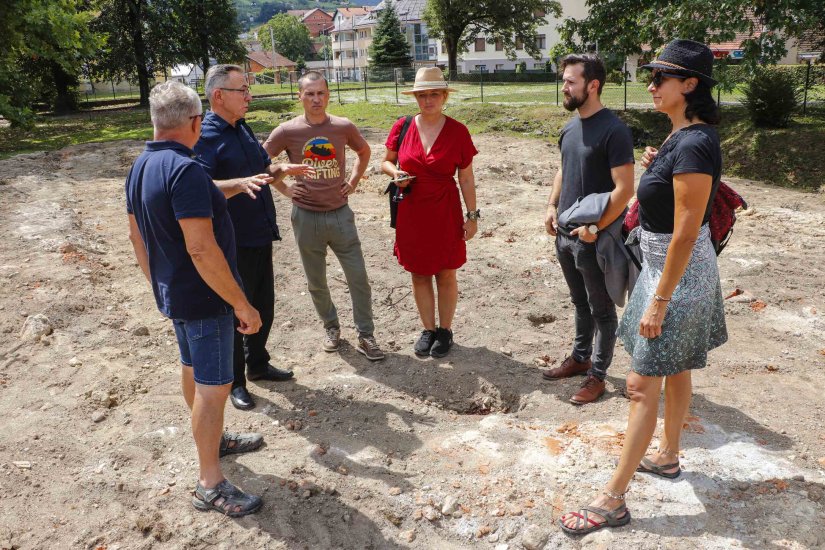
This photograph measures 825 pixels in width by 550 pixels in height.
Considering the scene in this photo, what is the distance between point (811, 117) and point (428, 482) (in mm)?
14919

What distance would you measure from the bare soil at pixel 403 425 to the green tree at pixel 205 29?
89.1 feet

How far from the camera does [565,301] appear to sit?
20.5ft

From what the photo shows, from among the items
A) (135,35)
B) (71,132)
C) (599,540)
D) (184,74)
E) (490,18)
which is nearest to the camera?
(599,540)

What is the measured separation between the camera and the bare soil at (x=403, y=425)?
317 centimetres

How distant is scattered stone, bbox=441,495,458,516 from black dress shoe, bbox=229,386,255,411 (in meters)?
1.66

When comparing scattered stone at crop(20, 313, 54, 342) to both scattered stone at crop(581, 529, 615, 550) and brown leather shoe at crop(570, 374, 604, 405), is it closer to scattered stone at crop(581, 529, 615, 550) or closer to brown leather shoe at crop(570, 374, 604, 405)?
brown leather shoe at crop(570, 374, 604, 405)

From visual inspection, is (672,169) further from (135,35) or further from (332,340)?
(135,35)

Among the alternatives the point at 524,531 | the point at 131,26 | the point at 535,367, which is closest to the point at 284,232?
the point at 535,367

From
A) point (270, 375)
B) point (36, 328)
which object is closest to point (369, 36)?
point (36, 328)

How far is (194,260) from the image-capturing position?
2.87 meters

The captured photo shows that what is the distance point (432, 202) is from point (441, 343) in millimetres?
1154

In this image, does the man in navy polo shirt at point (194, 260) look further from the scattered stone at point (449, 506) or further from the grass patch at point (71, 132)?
the grass patch at point (71, 132)

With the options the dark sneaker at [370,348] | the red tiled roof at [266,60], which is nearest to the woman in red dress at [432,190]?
the dark sneaker at [370,348]

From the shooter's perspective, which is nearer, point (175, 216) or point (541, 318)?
point (175, 216)
